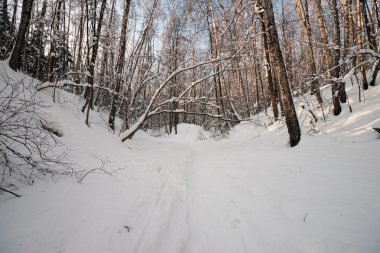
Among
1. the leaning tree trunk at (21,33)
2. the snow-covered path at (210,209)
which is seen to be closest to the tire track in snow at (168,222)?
the snow-covered path at (210,209)

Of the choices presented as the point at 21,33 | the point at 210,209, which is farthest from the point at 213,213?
the point at 21,33

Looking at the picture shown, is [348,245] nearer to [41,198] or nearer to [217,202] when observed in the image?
[217,202]

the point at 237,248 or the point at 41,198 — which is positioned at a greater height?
the point at 41,198

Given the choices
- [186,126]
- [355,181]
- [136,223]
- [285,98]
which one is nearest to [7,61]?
[136,223]

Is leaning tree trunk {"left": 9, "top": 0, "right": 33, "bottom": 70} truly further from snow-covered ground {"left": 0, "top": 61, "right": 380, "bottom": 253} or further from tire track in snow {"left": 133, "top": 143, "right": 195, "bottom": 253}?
tire track in snow {"left": 133, "top": 143, "right": 195, "bottom": 253}

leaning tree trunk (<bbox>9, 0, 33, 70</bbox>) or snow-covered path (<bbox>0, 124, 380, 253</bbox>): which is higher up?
leaning tree trunk (<bbox>9, 0, 33, 70</bbox>)

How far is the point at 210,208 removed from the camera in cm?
309

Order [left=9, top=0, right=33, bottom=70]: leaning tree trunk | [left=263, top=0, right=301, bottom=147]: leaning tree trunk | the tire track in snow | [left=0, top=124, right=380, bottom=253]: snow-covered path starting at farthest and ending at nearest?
[left=263, top=0, right=301, bottom=147]: leaning tree trunk < [left=9, top=0, right=33, bottom=70]: leaning tree trunk < the tire track in snow < [left=0, top=124, right=380, bottom=253]: snow-covered path

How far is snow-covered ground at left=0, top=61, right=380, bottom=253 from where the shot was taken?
2062 millimetres

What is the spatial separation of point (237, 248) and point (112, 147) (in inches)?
179

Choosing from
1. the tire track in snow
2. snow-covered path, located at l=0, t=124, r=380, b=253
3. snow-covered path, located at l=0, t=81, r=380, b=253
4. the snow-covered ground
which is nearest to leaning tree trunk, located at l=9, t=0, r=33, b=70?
the snow-covered ground

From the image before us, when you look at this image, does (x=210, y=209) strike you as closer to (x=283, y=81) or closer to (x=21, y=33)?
(x=283, y=81)

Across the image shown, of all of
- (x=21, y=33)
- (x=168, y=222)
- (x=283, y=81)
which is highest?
(x=21, y=33)

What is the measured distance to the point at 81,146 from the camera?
14.9 feet
